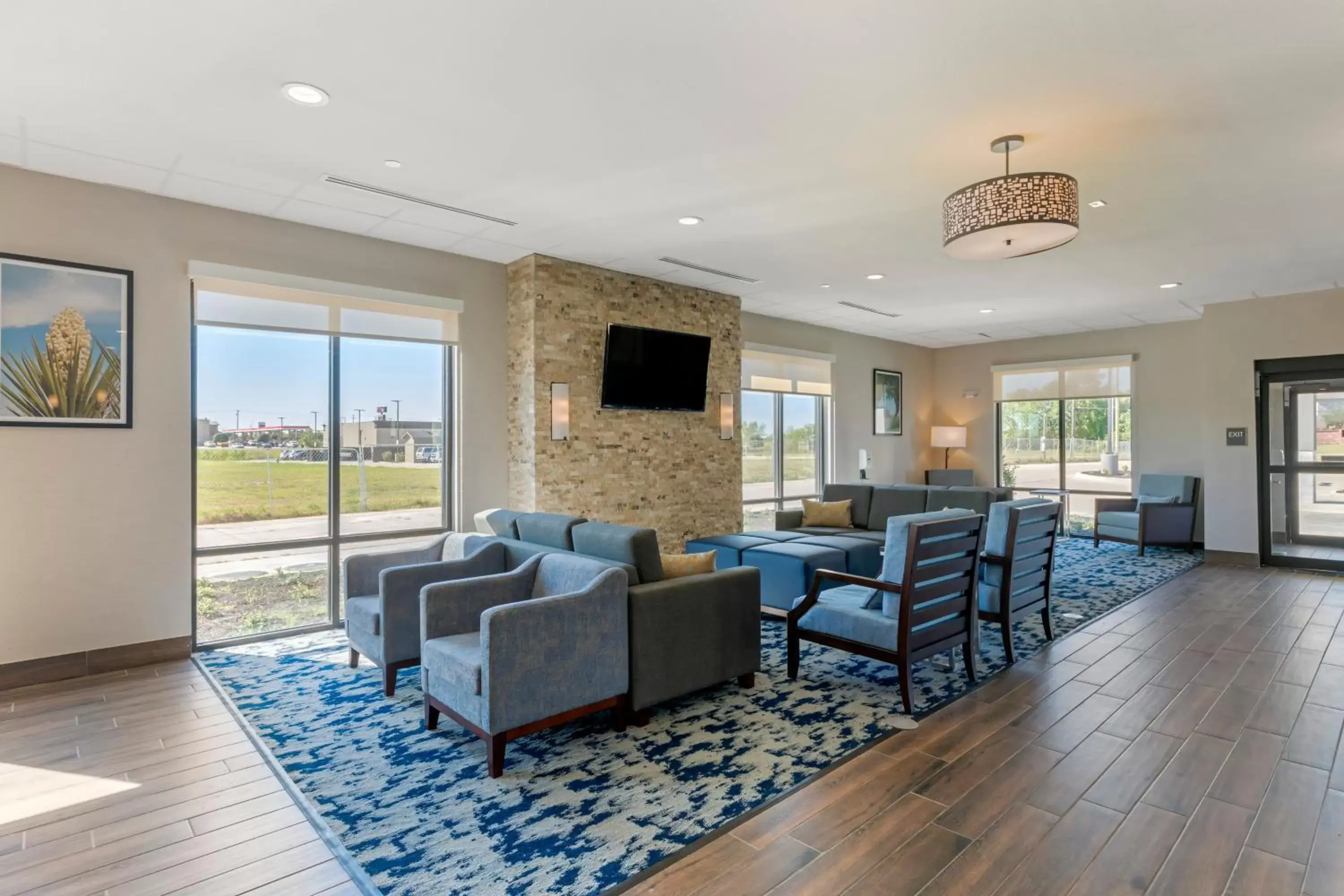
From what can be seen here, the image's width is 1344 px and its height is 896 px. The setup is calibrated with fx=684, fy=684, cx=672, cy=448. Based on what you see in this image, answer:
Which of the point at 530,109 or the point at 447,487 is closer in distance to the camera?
the point at 530,109

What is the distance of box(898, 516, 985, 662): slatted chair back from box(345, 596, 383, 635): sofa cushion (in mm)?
2883

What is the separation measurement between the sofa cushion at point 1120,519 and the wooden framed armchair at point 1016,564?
4.89 m

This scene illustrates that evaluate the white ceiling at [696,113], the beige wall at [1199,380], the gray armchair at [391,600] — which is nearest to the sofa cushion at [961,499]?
the white ceiling at [696,113]

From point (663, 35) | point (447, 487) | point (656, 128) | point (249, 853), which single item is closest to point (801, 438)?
point (447, 487)

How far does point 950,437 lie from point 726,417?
5.28 meters

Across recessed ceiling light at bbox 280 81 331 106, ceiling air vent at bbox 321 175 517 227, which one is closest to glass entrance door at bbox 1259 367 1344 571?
ceiling air vent at bbox 321 175 517 227

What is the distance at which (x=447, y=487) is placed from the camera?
5.90 m

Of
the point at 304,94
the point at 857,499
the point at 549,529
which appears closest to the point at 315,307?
the point at 304,94

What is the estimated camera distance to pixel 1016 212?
129 inches

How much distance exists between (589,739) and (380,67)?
10.4ft

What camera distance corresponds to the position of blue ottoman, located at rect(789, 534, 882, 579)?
19.4ft

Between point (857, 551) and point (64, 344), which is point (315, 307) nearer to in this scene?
point (64, 344)

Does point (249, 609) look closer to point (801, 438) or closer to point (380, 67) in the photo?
point (380, 67)

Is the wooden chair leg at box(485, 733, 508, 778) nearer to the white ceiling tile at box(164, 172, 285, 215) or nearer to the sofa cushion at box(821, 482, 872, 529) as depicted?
the white ceiling tile at box(164, 172, 285, 215)
